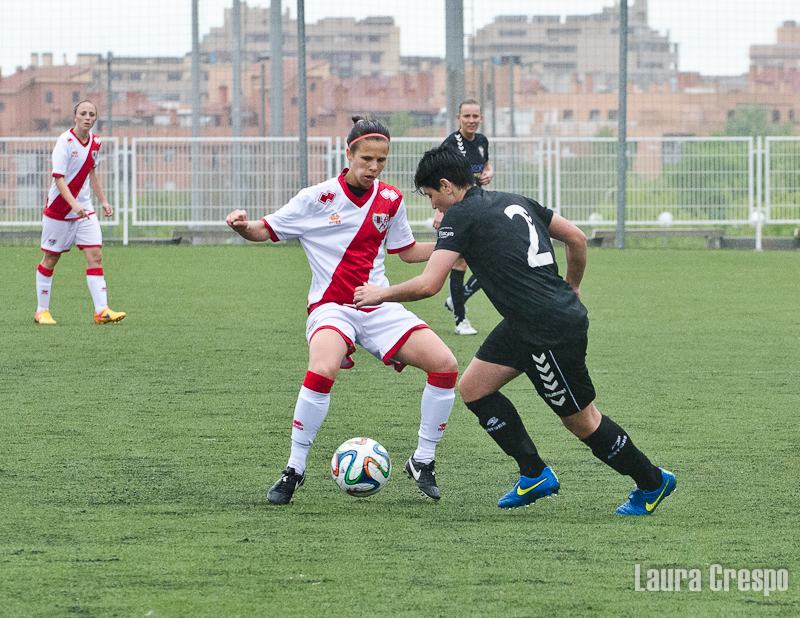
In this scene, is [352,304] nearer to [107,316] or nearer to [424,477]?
[424,477]

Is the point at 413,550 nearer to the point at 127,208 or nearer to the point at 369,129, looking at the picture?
the point at 369,129

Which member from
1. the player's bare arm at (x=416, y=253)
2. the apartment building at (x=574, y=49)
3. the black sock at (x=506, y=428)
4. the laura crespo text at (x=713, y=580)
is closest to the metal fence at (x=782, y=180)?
the player's bare arm at (x=416, y=253)

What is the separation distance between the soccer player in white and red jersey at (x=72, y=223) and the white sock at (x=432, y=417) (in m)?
5.84

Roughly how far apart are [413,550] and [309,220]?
67.3 inches

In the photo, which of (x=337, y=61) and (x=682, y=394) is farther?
(x=337, y=61)

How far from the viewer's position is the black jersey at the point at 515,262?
4117 millimetres

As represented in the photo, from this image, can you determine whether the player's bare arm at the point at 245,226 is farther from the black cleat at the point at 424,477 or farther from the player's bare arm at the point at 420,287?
the black cleat at the point at 424,477

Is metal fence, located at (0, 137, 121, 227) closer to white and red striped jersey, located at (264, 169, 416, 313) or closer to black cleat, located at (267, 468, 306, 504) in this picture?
white and red striped jersey, located at (264, 169, 416, 313)

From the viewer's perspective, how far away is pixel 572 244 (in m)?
4.40

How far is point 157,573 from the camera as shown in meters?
3.43

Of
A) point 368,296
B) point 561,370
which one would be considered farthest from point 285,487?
point 561,370

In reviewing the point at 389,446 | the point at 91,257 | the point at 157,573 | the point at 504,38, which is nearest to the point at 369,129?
the point at 389,446

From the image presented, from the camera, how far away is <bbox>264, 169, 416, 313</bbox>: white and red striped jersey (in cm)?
479

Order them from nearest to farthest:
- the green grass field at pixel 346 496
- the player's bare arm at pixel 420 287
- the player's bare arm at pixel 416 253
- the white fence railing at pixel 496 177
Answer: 1. the green grass field at pixel 346 496
2. the player's bare arm at pixel 420 287
3. the player's bare arm at pixel 416 253
4. the white fence railing at pixel 496 177
